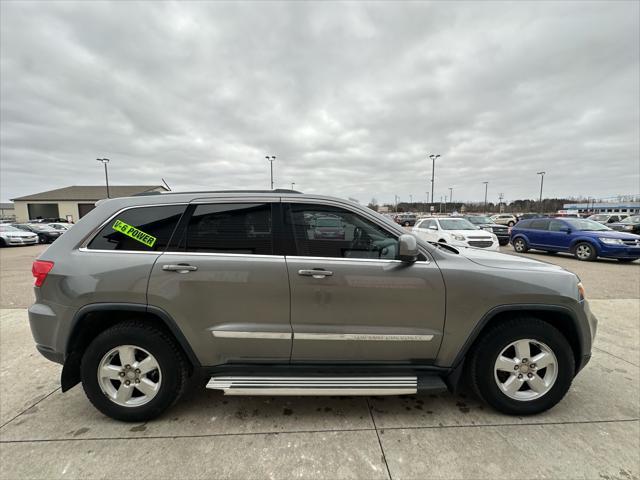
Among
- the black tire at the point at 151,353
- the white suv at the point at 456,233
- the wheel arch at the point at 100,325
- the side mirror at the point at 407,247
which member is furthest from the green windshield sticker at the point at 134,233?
the white suv at the point at 456,233

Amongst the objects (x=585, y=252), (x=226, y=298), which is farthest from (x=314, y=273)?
(x=585, y=252)

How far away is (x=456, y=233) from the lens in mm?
10711

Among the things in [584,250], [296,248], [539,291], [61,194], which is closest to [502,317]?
[539,291]

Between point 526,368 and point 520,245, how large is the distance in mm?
11961

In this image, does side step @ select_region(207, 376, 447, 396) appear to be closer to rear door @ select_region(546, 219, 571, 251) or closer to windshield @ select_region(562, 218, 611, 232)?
rear door @ select_region(546, 219, 571, 251)

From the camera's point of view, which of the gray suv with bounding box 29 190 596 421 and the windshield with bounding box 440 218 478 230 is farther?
the windshield with bounding box 440 218 478 230

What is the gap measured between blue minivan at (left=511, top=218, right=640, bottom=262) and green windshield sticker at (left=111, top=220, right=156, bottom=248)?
12.7 meters

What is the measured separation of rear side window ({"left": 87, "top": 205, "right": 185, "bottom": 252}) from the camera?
2.42 meters

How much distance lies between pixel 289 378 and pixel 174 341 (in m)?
0.98

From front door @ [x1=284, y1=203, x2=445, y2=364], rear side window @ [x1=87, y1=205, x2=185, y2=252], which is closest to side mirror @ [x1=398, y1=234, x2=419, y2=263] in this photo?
front door @ [x1=284, y1=203, x2=445, y2=364]

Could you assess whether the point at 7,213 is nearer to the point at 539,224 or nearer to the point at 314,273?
the point at 314,273

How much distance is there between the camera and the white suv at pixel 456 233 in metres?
10.4

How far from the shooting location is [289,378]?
233 centimetres

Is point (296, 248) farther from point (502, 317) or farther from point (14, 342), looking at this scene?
point (14, 342)
